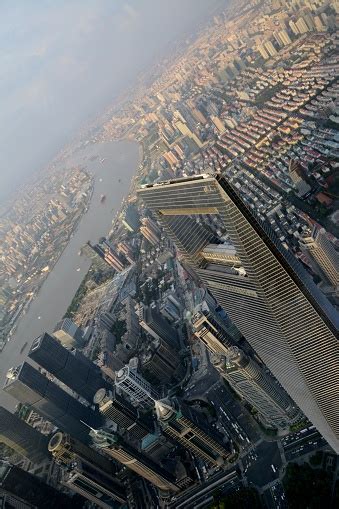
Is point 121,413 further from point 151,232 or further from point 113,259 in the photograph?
point 113,259

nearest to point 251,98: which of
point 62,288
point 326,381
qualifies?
point 62,288

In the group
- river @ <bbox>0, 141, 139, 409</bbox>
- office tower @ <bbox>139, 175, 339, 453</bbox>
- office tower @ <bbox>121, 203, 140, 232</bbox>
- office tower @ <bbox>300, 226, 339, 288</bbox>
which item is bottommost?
river @ <bbox>0, 141, 139, 409</bbox>

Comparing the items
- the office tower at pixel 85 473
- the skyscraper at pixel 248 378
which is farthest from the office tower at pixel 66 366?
the skyscraper at pixel 248 378

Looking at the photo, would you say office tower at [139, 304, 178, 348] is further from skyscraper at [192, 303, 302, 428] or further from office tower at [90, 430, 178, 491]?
office tower at [90, 430, 178, 491]

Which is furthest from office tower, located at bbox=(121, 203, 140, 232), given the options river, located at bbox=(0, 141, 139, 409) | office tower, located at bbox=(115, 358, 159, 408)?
office tower, located at bbox=(115, 358, 159, 408)

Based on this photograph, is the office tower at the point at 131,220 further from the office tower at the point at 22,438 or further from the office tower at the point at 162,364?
the office tower at the point at 22,438
